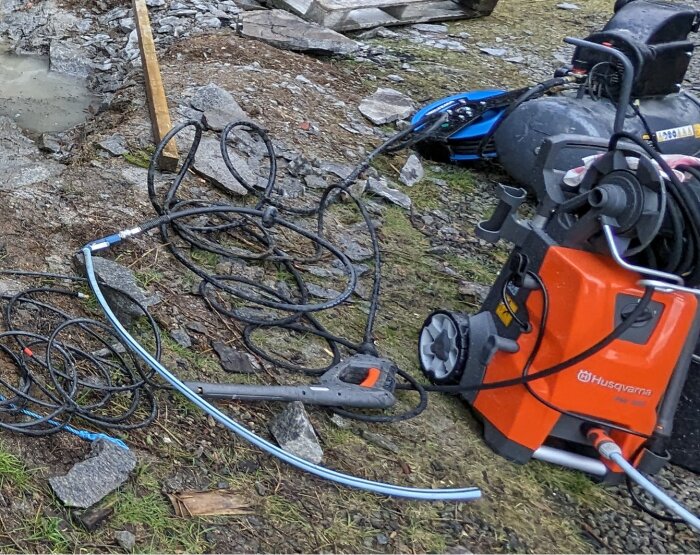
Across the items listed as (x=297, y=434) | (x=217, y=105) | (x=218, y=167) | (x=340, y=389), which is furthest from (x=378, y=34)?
(x=297, y=434)

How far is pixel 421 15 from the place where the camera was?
620cm

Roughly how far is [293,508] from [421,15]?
16.8 ft

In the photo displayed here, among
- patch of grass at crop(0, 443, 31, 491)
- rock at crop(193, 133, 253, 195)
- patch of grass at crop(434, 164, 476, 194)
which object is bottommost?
patch of grass at crop(0, 443, 31, 491)

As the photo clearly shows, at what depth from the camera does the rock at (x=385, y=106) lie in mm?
4453

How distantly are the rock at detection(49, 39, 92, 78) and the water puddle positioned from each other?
0.06m

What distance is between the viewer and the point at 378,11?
5.95 m

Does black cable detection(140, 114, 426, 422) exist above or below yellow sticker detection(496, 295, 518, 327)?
below

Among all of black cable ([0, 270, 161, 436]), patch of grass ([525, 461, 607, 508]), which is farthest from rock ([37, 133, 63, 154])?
patch of grass ([525, 461, 607, 508])

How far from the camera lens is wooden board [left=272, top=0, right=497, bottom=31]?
18.4 ft

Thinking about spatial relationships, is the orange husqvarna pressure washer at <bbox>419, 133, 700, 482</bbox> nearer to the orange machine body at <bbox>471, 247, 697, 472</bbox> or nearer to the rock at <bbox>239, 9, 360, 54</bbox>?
the orange machine body at <bbox>471, 247, 697, 472</bbox>

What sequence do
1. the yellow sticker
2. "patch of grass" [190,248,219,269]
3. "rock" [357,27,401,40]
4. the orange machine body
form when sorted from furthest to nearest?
"rock" [357,27,401,40]
"patch of grass" [190,248,219,269]
the yellow sticker
the orange machine body

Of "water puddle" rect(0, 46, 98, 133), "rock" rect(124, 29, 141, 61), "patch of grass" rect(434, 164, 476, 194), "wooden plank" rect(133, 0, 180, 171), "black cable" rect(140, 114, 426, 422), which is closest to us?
"black cable" rect(140, 114, 426, 422)

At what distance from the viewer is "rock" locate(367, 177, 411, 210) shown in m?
3.73

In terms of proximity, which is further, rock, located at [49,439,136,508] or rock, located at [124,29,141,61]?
rock, located at [124,29,141,61]
